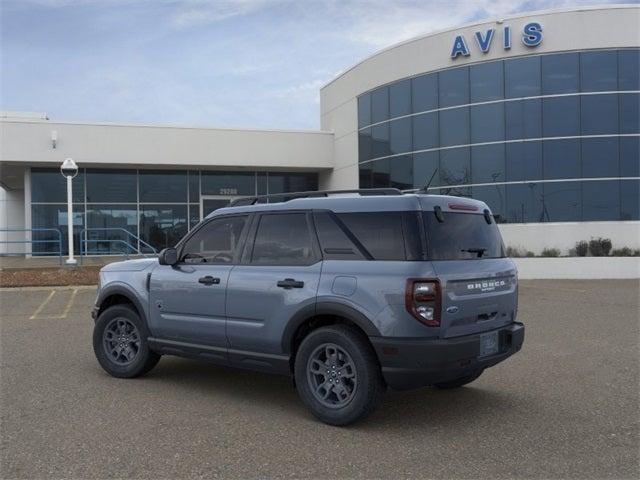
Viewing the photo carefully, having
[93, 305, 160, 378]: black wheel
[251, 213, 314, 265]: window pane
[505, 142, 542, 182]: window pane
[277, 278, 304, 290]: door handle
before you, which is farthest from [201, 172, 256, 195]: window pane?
[277, 278, 304, 290]: door handle

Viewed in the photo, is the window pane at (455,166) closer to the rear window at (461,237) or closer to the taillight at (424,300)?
the rear window at (461,237)

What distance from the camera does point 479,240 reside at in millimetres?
5484

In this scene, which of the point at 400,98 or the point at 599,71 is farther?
the point at 400,98

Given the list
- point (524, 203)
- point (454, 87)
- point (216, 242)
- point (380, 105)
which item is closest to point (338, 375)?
point (216, 242)

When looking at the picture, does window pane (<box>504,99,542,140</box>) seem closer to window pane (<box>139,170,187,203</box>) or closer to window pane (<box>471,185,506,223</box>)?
window pane (<box>471,185,506,223</box>)

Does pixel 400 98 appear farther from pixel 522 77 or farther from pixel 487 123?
pixel 522 77

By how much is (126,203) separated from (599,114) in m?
18.1

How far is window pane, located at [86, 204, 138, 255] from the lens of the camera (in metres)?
25.0

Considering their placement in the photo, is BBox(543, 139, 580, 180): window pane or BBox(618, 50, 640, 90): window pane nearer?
BBox(618, 50, 640, 90): window pane

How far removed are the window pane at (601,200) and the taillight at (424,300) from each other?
1751 cm

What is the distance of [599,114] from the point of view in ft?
67.1

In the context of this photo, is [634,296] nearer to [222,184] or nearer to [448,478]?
[448,478]

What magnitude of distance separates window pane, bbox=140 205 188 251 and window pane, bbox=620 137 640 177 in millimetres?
16595

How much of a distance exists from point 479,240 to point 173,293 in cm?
301
